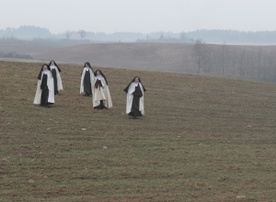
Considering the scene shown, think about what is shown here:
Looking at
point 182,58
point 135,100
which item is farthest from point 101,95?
point 182,58

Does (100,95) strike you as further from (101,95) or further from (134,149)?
(134,149)

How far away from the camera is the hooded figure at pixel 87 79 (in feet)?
80.7

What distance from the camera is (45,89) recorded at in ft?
71.1

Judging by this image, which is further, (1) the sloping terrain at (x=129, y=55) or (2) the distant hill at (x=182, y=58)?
(1) the sloping terrain at (x=129, y=55)

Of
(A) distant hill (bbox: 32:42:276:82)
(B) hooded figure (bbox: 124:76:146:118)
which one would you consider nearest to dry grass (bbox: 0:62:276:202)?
(B) hooded figure (bbox: 124:76:146:118)

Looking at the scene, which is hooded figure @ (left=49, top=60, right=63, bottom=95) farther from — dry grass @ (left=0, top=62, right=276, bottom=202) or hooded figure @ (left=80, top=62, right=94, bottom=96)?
hooded figure @ (left=80, top=62, right=94, bottom=96)

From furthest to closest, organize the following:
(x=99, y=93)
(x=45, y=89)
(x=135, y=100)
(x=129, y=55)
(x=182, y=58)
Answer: (x=129, y=55), (x=182, y=58), (x=99, y=93), (x=45, y=89), (x=135, y=100)

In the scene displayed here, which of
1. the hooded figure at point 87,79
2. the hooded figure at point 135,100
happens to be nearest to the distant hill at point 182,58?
the hooded figure at point 87,79

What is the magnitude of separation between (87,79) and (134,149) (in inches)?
372

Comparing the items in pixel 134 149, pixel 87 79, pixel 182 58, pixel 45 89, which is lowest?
pixel 182 58

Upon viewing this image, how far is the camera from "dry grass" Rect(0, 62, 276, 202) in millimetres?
11633

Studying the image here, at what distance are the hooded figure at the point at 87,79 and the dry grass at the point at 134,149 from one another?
351mm

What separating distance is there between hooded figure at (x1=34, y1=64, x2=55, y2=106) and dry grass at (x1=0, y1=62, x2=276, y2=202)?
14.1 inches

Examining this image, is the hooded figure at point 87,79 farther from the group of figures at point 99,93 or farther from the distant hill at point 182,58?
the distant hill at point 182,58
